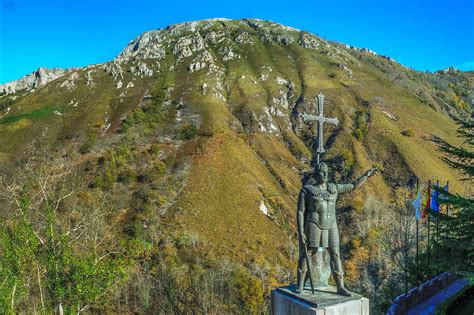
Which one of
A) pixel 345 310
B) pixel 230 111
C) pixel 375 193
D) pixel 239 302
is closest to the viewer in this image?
pixel 345 310

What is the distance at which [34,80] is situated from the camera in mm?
140750

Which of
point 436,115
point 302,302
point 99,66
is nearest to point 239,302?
point 302,302

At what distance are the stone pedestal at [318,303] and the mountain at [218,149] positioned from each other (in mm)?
10179

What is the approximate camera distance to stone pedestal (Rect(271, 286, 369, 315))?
7.19 m

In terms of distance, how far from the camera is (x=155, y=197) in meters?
48.7

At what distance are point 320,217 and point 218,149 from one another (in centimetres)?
5276

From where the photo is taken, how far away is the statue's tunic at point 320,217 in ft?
26.1

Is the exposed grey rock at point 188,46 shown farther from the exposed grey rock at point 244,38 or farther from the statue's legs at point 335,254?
the statue's legs at point 335,254

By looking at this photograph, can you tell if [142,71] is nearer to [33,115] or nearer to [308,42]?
[33,115]

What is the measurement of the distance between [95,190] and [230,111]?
34727 mm

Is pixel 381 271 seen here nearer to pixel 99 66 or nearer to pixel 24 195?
pixel 24 195

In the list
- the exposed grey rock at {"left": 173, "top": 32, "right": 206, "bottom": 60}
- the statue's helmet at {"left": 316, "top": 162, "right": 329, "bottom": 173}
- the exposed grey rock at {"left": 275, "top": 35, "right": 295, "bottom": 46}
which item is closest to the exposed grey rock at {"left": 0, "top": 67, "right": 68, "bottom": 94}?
the exposed grey rock at {"left": 173, "top": 32, "right": 206, "bottom": 60}

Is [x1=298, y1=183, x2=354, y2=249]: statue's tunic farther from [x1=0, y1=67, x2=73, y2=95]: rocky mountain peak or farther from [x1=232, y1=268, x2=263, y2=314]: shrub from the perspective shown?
[x1=0, y1=67, x2=73, y2=95]: rocky mountain peak

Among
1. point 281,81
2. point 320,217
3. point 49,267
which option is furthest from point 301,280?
point 281,81
